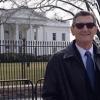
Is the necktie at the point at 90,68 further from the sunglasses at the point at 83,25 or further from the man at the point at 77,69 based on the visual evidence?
the sunglasses at the point at 83,25

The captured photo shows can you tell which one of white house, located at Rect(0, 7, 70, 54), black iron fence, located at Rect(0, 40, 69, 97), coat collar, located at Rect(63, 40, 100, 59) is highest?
white house, located at Rect(0, 7, 70, 54)

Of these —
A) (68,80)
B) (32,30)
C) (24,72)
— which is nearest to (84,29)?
(68,80)

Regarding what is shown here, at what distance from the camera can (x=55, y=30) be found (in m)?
79.2

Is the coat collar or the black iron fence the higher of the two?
the coat collar

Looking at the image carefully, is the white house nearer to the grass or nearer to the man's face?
the grass

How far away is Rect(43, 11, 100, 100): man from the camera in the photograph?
138 inches

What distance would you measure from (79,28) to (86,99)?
0.67 meters

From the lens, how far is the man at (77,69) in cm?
350

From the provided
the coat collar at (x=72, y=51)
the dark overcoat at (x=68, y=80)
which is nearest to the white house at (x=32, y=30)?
the coat collar at (x=72, y=51)

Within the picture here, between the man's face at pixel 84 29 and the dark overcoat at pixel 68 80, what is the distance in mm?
153

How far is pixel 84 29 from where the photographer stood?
3.62 metres

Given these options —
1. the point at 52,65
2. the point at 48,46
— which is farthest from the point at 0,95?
the point at 52,65

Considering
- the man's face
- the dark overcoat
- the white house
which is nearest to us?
the dark overcoat

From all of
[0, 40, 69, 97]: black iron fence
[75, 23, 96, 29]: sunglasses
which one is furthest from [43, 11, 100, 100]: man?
[0, 40, 69, 97]: black iron fence
